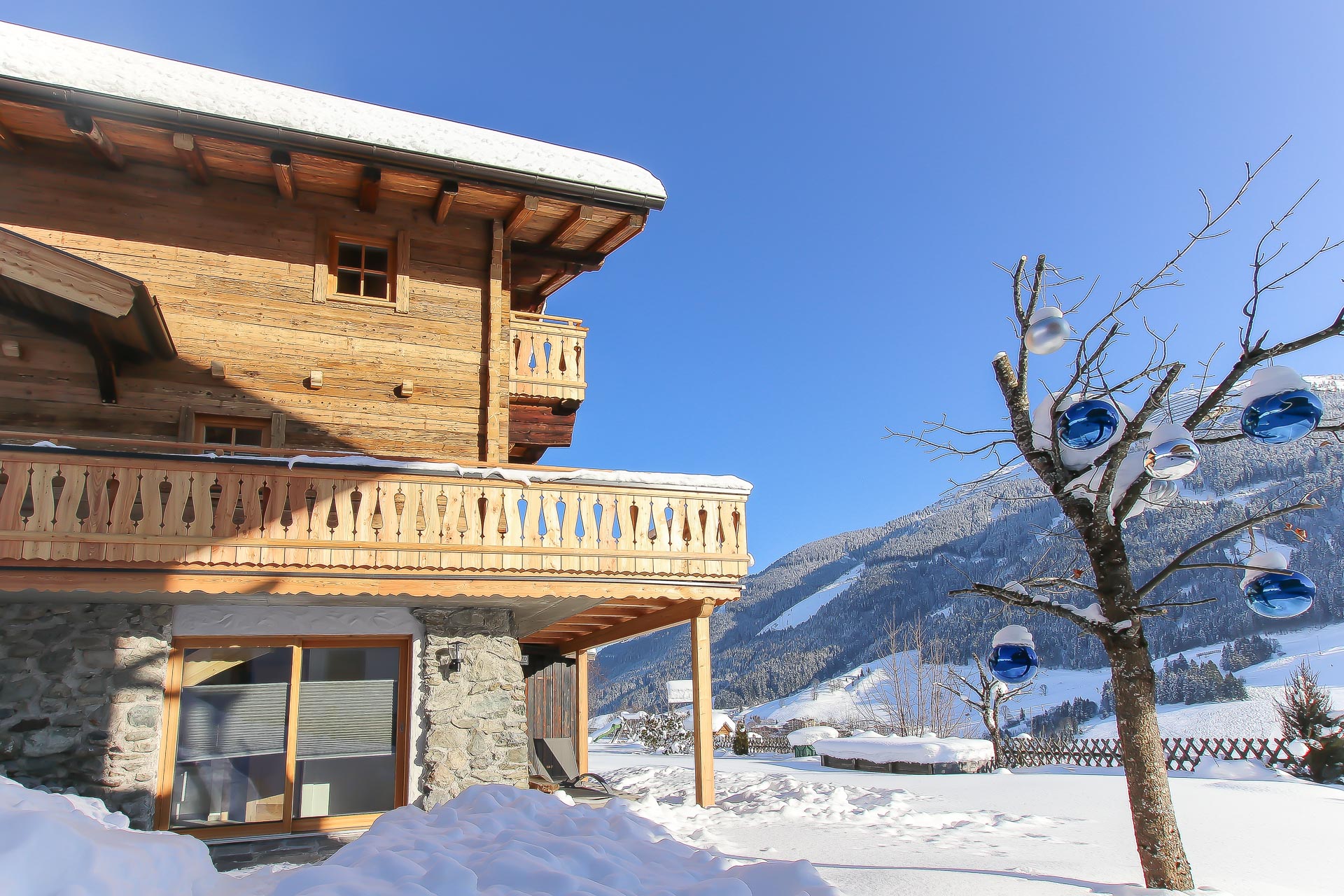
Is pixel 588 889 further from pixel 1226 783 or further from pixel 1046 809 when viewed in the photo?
pixel 1226 783

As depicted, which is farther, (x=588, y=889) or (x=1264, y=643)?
(x=1264, y=643)

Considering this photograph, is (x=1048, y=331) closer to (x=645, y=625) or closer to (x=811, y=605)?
(x=645, y=625)

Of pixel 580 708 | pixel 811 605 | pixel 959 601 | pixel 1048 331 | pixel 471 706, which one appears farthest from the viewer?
pixel 811 605

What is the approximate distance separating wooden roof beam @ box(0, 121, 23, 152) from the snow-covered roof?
36.2 inches

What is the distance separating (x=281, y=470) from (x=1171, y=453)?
7.47 meters

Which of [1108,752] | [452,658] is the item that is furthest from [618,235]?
[1108,752]

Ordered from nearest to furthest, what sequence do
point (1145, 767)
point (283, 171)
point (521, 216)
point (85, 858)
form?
1. point (85, 858)
2. point (1145, 767)
3. point (283, 171)
4. point (521, 216)

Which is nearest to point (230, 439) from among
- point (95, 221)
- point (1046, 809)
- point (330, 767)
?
point (95, 221)

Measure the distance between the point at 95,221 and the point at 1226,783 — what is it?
1725 centimetres

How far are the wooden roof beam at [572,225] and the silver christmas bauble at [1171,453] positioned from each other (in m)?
7.96

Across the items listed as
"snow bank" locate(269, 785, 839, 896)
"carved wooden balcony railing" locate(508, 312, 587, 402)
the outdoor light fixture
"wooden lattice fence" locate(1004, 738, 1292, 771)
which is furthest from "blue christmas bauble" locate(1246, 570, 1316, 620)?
"wooden lattice fence" locate(1004, 738, 1292, 771)

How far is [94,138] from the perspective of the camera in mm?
9438

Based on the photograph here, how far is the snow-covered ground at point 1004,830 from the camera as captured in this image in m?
6.36

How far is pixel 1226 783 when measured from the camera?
42.6ft
